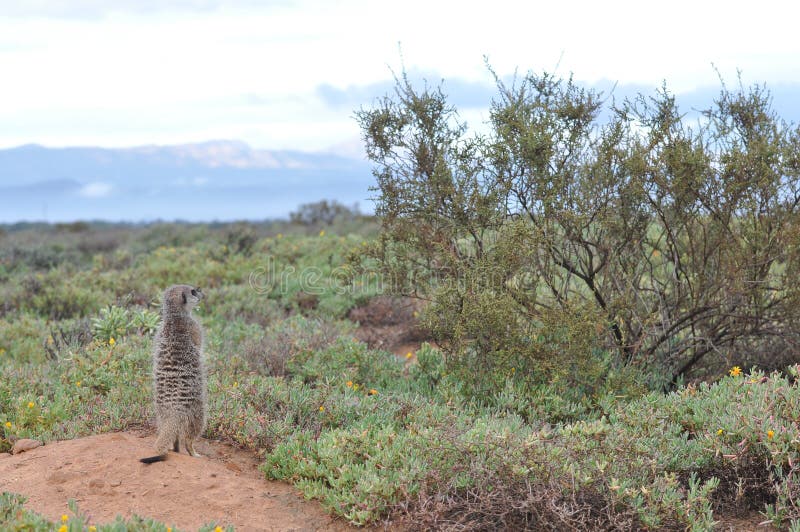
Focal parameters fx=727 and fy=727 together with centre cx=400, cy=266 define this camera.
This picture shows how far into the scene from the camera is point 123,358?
705cm

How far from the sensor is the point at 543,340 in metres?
6.69

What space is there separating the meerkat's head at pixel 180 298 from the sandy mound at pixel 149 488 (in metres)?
1.04

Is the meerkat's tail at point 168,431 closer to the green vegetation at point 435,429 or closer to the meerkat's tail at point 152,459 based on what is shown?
the meerkat's tail at point 152,459

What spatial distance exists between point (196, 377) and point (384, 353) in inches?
125

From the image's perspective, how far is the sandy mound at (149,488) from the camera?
Answer: 443 centimetres

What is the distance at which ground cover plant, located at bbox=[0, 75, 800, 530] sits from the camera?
4.93 meters

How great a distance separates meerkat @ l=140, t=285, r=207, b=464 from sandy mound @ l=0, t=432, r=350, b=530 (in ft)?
0.60

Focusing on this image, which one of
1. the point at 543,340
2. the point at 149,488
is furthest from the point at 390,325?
the point at 149,488

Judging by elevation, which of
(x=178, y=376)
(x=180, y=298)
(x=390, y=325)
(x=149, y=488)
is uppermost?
(x=180, y=298)

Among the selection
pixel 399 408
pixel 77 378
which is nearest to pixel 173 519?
pixel 399 408

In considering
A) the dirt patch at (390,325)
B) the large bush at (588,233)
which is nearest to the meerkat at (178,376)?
the large bush at (588,233)

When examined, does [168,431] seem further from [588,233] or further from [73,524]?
[588,233]

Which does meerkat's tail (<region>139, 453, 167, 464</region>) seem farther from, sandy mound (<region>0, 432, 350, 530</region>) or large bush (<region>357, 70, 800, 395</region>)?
large bush (<region>357, 70, 800, 395</region>)

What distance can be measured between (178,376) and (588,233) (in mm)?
3859
